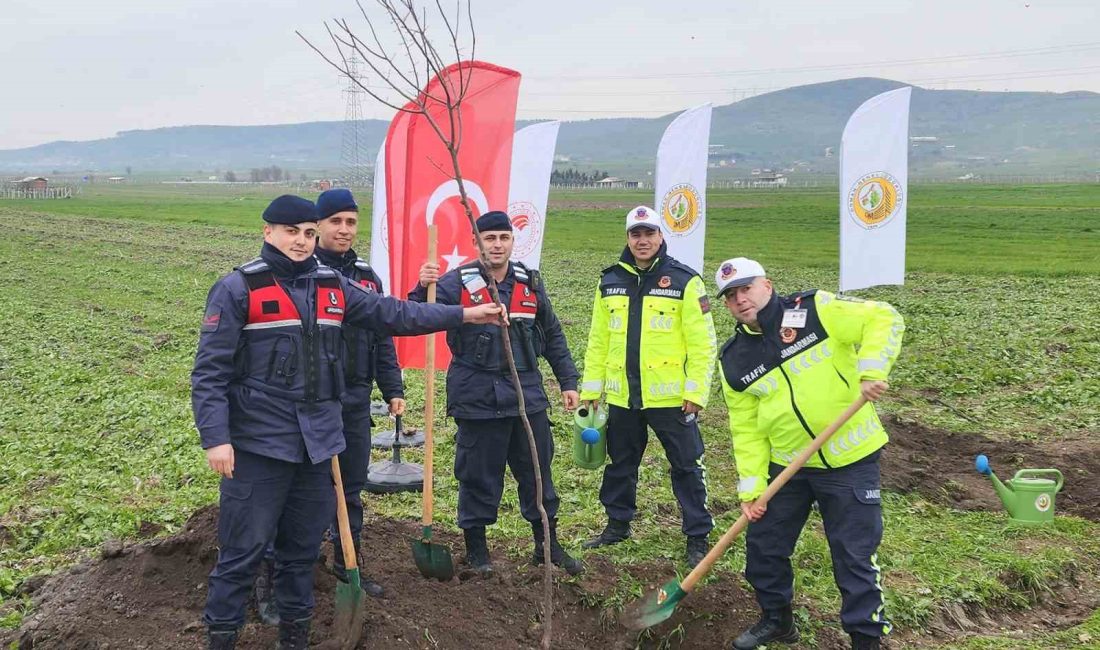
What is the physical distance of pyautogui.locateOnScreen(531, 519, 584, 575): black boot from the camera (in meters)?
5.36

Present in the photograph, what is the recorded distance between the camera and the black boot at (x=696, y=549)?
18.6 feet

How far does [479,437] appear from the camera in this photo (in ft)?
17.3

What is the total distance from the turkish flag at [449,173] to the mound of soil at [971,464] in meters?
4.24

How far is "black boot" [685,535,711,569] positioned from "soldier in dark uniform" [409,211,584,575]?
79 centimetres

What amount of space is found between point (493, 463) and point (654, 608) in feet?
4.35

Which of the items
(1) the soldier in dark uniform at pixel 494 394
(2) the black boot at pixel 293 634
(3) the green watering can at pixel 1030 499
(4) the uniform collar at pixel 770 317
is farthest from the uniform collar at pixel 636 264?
(3) the green watering can at pixel 1030 499

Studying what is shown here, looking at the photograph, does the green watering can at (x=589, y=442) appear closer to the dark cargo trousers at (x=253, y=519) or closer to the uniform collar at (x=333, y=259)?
the uniform collar at (x=333, y=259)

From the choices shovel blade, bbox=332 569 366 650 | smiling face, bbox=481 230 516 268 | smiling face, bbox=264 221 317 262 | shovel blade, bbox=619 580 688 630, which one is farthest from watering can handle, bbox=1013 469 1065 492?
smiling face, bbox=264 221 317 262

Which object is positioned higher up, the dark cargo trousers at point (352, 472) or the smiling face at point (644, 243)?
the smiling face at point (644, 243)

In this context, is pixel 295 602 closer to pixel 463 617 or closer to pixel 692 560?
pixel 463 617

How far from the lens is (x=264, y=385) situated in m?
3.96

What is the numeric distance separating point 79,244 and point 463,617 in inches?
1107

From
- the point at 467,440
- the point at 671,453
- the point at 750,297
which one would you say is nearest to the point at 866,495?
the point at 750,297

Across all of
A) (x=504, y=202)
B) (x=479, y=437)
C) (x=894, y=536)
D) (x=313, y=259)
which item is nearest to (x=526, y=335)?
(x=479, y=437)
